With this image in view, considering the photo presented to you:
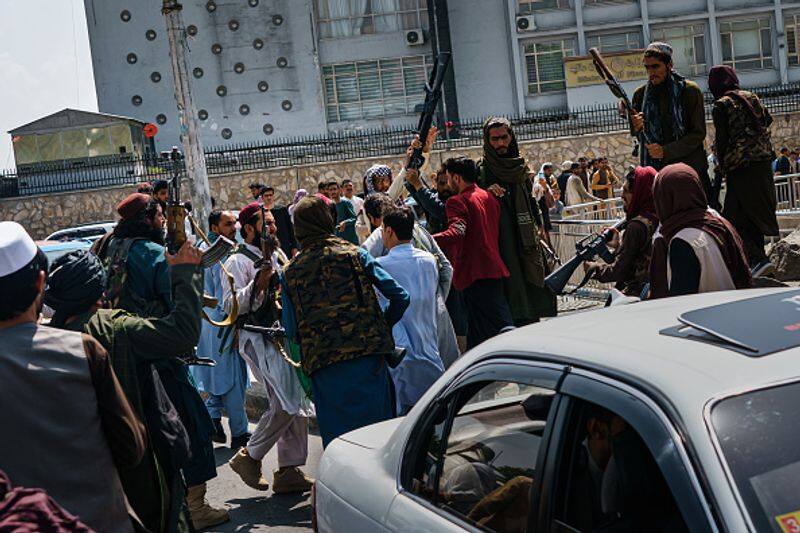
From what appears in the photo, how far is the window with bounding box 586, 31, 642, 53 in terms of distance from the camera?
158 ft

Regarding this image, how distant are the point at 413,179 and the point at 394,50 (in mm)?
41729

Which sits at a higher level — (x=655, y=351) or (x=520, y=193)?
(x=520, y=193)

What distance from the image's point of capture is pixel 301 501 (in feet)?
24.7

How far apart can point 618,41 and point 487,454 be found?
46.6 meters

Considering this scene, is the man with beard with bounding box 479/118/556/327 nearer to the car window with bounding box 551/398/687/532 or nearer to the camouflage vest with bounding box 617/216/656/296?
the camouflage vest with bounding box 617/216/656/296

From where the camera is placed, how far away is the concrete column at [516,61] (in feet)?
158

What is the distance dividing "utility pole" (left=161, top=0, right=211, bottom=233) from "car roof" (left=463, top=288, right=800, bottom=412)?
19003mm

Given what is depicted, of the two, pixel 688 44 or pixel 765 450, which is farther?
pixel 688 44

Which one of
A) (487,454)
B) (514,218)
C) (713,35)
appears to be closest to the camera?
(487,454)

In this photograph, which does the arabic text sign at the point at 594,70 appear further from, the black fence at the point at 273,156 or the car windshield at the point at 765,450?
the car windshield at the point at 765,450

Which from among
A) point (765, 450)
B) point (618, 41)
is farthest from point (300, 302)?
point (618, 41)

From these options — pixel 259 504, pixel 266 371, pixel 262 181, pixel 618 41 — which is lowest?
pixel 259 504

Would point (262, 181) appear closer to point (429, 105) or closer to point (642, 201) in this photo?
point (429, 105)

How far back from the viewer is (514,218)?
8516 millimetres
